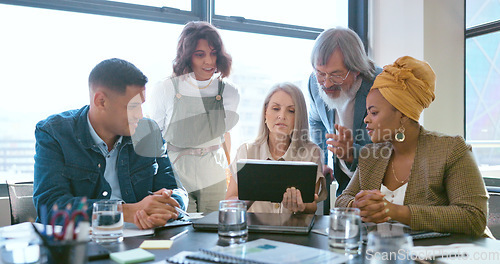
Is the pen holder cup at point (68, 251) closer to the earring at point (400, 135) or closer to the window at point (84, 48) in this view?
the earring at point (400, 135)

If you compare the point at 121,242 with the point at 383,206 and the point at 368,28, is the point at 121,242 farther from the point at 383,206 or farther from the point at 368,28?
the point at 368,28

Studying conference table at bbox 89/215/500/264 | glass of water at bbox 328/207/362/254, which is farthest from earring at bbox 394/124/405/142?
glass of water at bbox 328/207/362/254

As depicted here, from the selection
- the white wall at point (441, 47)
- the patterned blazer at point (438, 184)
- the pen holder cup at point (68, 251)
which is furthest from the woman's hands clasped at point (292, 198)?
the white wall at point (441, 47)

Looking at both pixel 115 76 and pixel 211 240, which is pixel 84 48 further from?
pixel 211 240

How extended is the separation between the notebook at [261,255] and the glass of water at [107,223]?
0.25 meters

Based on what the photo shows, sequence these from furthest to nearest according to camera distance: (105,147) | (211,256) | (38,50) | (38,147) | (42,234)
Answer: (38,50)
(105,147)
(38,147)
(211,256)
(42,234)

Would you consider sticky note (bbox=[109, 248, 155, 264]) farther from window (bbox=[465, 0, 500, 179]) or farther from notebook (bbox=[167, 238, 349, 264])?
window (bbox=[465, 0, 500, 179])

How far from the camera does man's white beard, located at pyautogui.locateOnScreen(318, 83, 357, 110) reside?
2.45 metres

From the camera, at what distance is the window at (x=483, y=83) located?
3443 millimetres

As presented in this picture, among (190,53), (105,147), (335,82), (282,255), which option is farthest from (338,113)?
(282,255)

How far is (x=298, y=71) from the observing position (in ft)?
13.1

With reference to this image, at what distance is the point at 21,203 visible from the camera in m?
1.86

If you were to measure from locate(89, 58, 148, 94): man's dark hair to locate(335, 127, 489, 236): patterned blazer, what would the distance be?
1.05 m

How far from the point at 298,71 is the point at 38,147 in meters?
2.67
